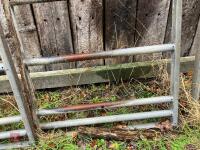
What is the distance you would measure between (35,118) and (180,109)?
117 cm

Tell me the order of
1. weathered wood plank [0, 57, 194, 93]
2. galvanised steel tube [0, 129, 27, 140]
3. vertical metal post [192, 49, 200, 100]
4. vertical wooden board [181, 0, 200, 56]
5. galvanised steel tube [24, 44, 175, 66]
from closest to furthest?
galvanised steel tube [24, 44, 175, 66]
vertical metal post [192, 49, 200, 100]
galvanised steel tube [0, 129, 27, 140]
vertical wooden board [181, 0, 200, 56]
weathered wood plank [0, 57, 194, 93]

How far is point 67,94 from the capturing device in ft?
9.83

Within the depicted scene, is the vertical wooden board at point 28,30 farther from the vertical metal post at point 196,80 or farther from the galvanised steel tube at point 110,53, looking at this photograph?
the vertical metal post at point 196,80

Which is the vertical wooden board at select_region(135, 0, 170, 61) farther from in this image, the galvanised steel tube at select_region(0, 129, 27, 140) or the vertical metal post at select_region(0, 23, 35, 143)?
the galvanised steel tube at select_region(0, 129, 27, 140)

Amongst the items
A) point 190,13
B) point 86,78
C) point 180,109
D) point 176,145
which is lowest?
point 176,145

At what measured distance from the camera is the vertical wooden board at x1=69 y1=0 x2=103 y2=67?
2.52 meters

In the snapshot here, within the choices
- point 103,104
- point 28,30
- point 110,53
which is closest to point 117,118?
point 103,104

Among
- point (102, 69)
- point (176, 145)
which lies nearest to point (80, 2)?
→ point (102, 69)

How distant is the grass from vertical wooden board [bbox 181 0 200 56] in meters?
0.32

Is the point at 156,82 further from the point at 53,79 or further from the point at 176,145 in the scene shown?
the point at 53,79

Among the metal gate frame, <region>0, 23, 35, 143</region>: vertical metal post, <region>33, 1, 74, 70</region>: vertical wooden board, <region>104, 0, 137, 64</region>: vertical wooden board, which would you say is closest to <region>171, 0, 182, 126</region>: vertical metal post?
the metal gate frame

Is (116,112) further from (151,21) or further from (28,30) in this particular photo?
(28,30)

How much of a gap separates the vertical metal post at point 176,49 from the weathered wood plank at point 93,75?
1.70ft

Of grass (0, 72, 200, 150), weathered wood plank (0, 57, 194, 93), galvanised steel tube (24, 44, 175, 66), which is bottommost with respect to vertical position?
grass (0, 72, 200, 150)
